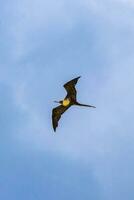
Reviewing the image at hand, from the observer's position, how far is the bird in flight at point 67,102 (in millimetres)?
74938

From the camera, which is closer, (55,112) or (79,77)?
(79,77)

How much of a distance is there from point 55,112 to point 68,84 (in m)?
4.97

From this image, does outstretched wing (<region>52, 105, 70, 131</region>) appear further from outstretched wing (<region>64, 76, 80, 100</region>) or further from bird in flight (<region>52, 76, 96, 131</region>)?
outstretched wing (<region>64, 76, 80, 100</region>)

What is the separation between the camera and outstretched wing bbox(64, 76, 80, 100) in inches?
2936

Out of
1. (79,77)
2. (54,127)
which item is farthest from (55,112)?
(79,77)

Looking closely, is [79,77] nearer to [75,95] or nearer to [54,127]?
[75,95]

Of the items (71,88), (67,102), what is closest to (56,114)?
(67,102)

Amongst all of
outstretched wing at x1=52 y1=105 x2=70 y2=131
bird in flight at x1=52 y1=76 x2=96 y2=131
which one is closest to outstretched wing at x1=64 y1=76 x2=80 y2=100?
bird in flight at x1=52 y1=76 x2=96 y2=131

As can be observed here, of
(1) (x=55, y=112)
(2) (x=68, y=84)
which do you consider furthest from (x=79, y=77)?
(1) (x=55, y=112)

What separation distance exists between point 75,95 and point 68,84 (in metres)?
1.82

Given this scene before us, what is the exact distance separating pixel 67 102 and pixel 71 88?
1983mm

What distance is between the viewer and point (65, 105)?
251 ft

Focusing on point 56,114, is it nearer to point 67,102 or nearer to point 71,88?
point 67,102

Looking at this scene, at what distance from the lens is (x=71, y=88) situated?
75.2 metres
